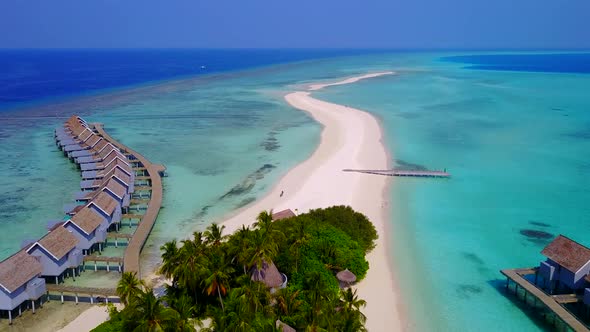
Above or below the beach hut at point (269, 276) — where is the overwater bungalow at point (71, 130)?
above

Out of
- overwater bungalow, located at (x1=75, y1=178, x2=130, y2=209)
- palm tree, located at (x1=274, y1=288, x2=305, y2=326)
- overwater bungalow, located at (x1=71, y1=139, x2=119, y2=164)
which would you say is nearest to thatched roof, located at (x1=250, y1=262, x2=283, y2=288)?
palm tree, located at (x1=274, y1=288, x2=305, y2=326)

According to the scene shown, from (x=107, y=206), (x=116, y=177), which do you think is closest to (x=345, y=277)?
(x=107, y=206)

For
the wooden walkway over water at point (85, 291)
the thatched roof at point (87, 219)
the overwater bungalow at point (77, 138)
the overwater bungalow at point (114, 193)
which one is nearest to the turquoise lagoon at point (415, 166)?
the overwater bungalow at point (77, 138)

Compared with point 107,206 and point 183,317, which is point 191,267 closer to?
point 183,317

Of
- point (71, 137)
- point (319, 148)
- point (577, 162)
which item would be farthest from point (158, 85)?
point (577, 162)

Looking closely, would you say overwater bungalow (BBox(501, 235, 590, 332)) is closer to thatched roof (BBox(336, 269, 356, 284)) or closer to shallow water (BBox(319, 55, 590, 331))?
shallow water (BBox(319, 55, 590, 331))

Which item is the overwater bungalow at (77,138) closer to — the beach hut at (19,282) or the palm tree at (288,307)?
the beach hut at (19,282)
